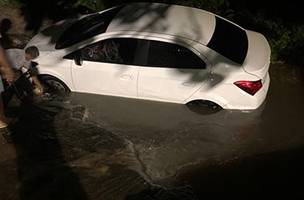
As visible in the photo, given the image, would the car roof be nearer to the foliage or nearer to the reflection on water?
the reflection on water

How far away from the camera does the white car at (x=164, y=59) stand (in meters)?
8.06

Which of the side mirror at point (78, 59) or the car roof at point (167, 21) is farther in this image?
the side mirror at point (78, 59)

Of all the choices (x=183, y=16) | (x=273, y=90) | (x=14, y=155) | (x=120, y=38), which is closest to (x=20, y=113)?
(x=14, y=155)

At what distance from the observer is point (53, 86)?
9.01 metres

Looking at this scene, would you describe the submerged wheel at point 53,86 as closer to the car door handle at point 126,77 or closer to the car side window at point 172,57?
the car door handle at point 126,77

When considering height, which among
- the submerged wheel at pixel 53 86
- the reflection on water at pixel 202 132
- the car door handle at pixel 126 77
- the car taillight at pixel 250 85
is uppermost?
the car door handle at pixel 126 77

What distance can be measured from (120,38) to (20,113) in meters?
2.45

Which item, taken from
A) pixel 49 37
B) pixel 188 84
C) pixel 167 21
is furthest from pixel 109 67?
pixel 49 37

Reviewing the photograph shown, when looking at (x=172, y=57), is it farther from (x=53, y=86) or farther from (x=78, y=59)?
(x=53, y=86)

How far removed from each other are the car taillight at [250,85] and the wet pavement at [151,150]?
2.19ft

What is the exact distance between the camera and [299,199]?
7.27m

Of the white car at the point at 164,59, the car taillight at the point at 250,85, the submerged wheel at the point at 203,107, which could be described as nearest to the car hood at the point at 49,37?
the white car at the point at 164,59

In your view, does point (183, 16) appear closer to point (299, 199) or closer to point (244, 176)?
point (244, 176)

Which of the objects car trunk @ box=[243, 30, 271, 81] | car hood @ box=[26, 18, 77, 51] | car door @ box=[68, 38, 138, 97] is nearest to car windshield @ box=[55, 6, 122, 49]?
car hood @ box=[26, 18, 77, 51]
